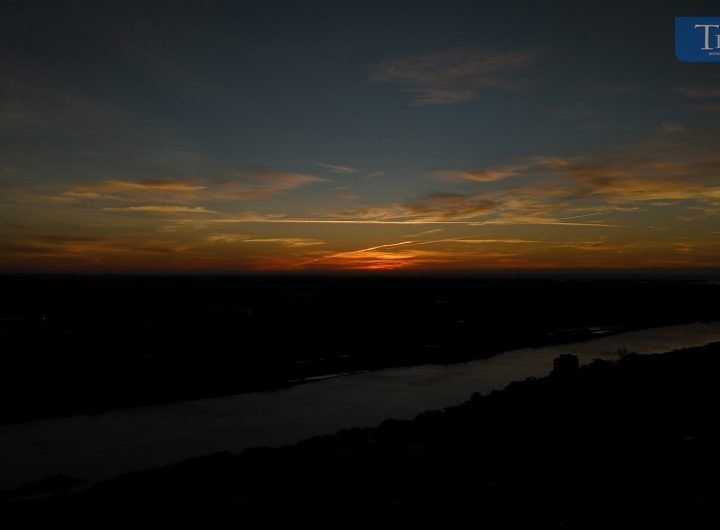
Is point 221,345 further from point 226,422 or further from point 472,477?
point 472,477

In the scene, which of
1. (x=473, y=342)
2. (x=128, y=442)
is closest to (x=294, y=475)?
(x=128, y=442)

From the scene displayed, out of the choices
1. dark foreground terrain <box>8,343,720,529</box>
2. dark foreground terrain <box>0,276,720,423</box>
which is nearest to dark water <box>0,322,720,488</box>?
dark foreground terrain <box>0,276,720,423</box>

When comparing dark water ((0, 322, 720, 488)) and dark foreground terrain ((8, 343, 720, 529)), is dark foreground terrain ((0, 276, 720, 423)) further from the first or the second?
dark foreground terrain ((8, 343, 720, 529))

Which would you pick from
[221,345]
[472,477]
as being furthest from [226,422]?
[221,345]

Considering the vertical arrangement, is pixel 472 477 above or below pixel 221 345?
above

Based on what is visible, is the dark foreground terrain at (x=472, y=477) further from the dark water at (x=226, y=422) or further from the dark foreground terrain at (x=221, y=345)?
the dark foreground terrain at (x=221, y=345)

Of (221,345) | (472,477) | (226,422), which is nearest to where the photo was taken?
(472,477)

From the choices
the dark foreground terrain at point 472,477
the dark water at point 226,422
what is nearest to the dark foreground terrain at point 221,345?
the dark water at point 226,422
